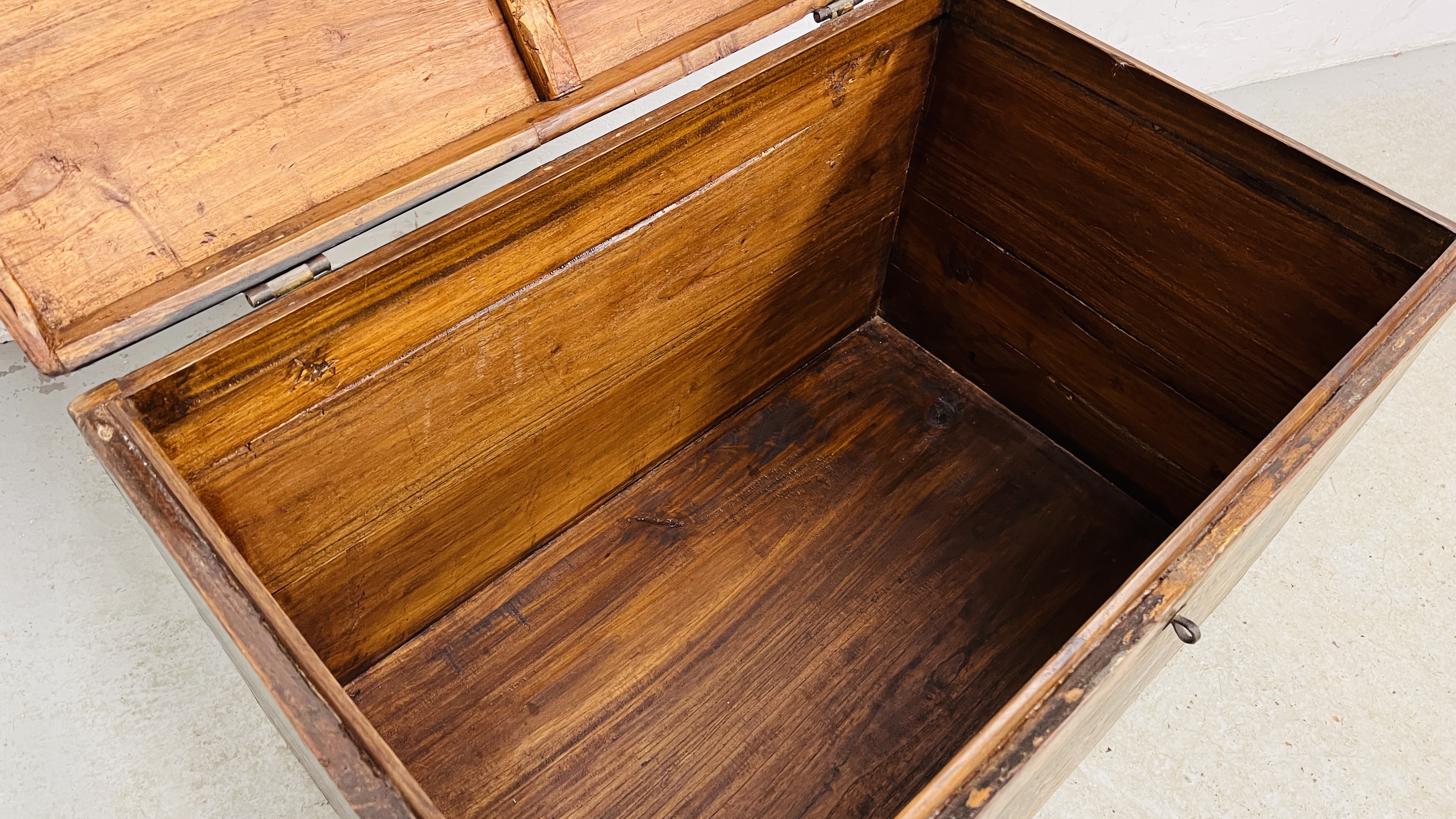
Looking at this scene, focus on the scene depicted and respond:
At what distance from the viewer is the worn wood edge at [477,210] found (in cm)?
98

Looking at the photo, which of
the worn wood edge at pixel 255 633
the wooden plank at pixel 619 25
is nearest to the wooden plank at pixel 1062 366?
the wooden plank at pixel 619 25

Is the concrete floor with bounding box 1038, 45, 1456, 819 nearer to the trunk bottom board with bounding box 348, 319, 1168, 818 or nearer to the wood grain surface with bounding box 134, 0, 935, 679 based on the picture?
the trunk bottom board with bounding box 348, 319, 1168, 818

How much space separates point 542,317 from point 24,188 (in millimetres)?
569

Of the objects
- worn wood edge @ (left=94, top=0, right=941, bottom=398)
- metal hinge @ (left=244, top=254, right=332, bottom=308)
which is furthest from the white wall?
metal hinge @ (left=244, top=254, right=332, bottom=308)

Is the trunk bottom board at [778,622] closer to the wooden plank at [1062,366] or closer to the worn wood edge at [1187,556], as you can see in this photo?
the wooden plank at [1062,366]

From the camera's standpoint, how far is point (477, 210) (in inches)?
45.0

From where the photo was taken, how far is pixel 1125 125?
1.39 meters

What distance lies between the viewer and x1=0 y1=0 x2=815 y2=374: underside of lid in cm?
93

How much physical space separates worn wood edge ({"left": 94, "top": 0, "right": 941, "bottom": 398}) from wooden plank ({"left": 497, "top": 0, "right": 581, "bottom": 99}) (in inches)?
3.1

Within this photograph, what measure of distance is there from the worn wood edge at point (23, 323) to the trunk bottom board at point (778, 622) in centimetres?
63

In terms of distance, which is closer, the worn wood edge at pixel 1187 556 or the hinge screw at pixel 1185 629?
the worn wood edge at pixel 1187 556

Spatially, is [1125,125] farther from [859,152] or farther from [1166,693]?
[1166,693]

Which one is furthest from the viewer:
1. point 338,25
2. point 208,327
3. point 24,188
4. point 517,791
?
point 208,327

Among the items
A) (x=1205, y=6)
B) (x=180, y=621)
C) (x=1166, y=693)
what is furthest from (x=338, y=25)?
(x=1205, y=6)
